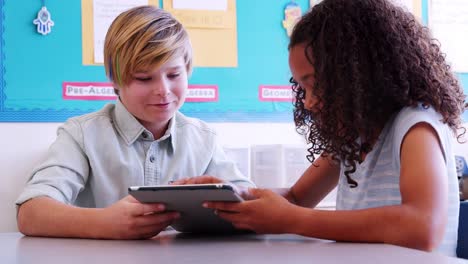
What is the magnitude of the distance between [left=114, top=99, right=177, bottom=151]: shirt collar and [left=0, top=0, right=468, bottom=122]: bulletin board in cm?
47

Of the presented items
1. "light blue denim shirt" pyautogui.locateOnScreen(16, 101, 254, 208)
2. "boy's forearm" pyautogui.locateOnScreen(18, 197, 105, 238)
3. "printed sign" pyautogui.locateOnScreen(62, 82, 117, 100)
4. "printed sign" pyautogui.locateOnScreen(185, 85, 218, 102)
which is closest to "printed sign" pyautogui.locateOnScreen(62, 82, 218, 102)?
"printed sign" pyautogui.locateOnScreen(62, 82, 117, 100)

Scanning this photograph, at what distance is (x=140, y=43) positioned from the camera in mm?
1083

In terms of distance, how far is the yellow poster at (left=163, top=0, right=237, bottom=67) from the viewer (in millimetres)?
1691

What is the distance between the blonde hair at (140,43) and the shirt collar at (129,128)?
58mm

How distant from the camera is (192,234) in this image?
909 millimetres

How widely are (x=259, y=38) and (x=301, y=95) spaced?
0.65 meters

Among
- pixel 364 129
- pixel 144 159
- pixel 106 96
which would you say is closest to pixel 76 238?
pixel 144 159

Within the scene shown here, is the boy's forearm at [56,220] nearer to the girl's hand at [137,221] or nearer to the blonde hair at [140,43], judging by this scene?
the girl's hand at [137,221]

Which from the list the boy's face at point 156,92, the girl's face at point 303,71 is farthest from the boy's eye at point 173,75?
the girl's face at point 303,71

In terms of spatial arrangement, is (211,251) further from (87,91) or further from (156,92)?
(87,91)

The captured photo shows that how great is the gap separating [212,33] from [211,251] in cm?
113

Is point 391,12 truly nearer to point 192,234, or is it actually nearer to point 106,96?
point 192,234

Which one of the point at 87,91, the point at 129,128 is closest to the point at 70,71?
the point at 87,91

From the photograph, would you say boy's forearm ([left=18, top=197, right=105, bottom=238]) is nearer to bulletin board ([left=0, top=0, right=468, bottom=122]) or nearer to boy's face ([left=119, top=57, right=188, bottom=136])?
boy's face ([left=119, top=57, right=188, bottom=136])
